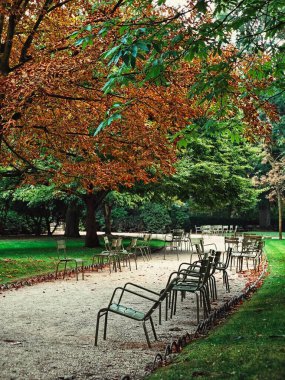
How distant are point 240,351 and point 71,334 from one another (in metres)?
2.91

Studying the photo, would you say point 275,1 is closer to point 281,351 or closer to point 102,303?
point 281,351

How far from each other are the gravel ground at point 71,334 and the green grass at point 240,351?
0.61 metres

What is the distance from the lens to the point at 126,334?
23.7ft

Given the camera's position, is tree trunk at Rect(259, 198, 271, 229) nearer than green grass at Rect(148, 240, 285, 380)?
No

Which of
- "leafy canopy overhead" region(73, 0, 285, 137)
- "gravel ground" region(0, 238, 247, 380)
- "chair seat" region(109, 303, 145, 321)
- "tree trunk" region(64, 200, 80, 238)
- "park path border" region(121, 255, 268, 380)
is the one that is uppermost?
"leafy canopy overhead" region(73, 0, 285, 137)

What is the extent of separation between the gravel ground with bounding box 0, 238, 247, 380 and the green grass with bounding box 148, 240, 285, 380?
1.99 ft

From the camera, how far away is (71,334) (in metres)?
7.16

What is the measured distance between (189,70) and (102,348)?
22.3ft

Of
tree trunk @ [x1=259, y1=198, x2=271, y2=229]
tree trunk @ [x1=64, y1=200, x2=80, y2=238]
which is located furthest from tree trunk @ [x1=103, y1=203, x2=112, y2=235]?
tree trunk @ [x1=259, y1=198, x2=271, y2=229]

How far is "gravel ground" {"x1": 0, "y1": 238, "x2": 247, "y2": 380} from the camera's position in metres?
5.43

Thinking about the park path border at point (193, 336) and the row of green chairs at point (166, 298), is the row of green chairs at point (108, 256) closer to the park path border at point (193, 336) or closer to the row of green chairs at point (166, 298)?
the row of green chairs at point (166, 298)

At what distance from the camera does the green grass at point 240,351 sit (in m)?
4.47

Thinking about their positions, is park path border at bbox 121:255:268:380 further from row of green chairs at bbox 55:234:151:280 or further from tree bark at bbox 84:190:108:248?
tree bark at bbox 84:190:108:248

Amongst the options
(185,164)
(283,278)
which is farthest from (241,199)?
(283,278)
